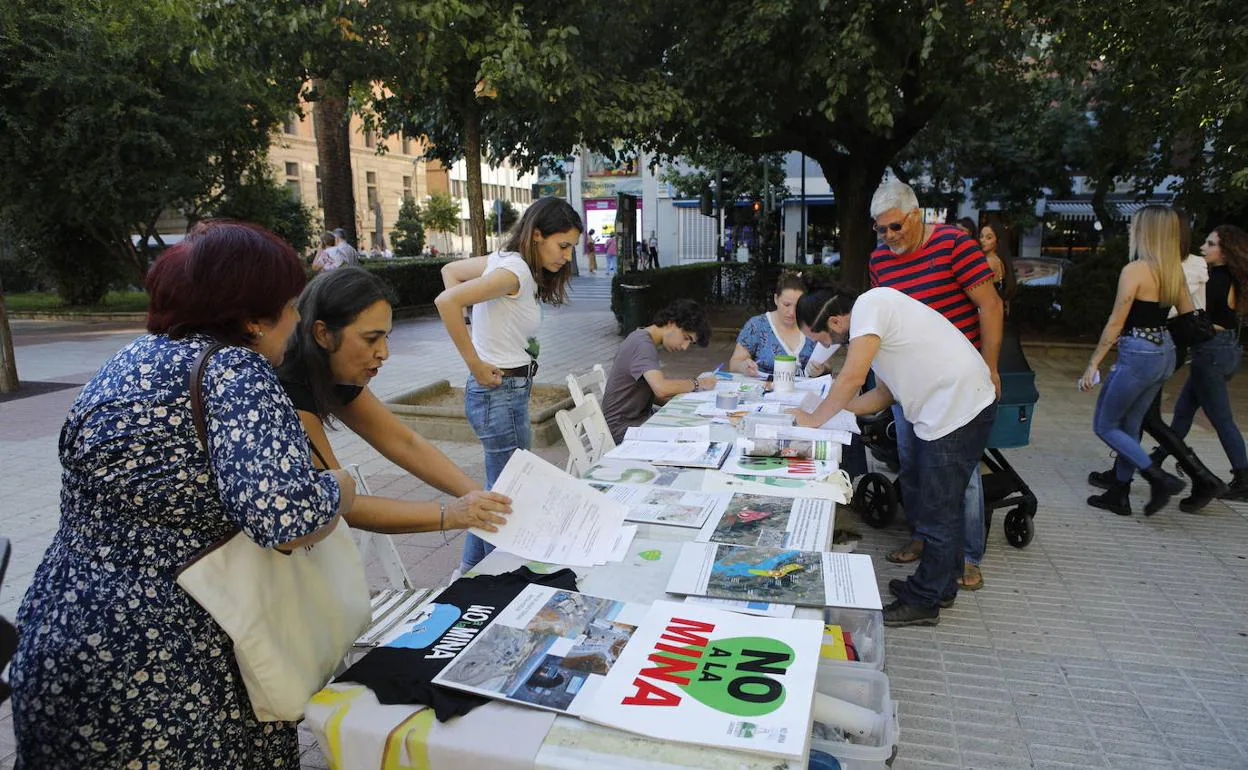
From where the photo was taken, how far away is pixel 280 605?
55.4 inches

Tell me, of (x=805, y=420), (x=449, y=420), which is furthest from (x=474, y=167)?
(x=805, y=420)

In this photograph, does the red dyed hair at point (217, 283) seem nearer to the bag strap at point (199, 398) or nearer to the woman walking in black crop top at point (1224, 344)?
the bag strap at point (199, 398)

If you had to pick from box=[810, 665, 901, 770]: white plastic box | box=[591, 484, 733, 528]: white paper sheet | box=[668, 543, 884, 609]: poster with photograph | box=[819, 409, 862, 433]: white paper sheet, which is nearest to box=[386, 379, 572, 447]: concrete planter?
box=[819, 409, 862, 433]: white paper sheet

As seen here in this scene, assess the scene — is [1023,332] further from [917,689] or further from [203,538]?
[203,538]

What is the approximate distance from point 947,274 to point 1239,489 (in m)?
2.93

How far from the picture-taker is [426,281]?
1772 cm

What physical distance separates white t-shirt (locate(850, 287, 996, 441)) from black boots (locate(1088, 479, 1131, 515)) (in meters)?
2.47

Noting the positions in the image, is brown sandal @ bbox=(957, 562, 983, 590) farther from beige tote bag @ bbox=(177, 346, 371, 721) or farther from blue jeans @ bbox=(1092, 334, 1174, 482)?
beige tote bag @ bbox=(177, 346, 371, 721)

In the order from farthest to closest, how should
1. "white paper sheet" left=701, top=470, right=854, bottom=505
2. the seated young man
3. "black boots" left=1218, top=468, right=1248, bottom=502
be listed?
"black boots" left=1218, top=468, right=1248, bottom=502, the seated young man, "white paper sheet" left=701, top=470, right=854, bottom=505

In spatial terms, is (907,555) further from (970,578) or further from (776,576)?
(776,576)

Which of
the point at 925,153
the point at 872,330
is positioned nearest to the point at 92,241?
the point at 925,153

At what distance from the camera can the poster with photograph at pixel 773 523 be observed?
2.13 meters

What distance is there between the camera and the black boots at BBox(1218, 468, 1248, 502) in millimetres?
5000

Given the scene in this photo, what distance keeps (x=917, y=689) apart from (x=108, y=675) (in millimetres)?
2652
